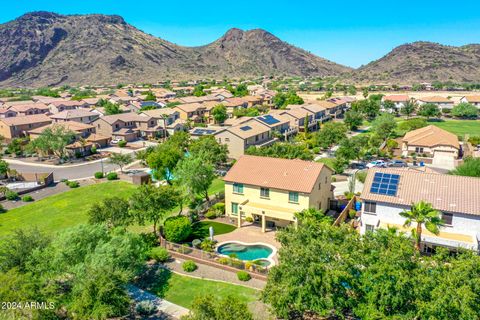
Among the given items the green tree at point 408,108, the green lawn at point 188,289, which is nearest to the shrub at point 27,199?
the green lawn at point 188,289

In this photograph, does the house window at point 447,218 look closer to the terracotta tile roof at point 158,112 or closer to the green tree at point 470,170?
the green tree at point 470,170

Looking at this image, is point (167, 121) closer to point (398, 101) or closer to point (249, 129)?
point (249, 129)

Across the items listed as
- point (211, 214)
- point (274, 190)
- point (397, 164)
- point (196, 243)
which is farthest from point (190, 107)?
point (196, 243)

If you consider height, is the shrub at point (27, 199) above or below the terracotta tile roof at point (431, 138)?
below

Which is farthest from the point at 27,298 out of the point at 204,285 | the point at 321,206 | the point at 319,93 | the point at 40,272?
the point at 319,93

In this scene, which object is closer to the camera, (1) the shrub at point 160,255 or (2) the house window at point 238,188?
(1) the shrub at point 160,255

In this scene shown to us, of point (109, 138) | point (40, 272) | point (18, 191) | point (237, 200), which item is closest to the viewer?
point (40, 272)

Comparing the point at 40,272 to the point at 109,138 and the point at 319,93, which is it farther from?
the point at 319,93
